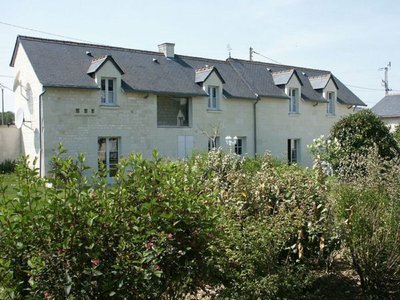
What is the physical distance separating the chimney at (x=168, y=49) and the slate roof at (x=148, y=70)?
1.03ft

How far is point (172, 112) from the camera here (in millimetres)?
24844

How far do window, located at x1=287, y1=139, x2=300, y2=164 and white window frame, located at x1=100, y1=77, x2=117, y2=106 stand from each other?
1299 centimetres

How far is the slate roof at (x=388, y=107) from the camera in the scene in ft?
135

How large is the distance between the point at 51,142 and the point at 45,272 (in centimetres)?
1811

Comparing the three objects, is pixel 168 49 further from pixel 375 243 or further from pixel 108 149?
pixel 375 243

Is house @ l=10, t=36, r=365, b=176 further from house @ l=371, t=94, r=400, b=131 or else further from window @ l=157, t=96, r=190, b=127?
house @ l=371, t=94, r=400, b=131

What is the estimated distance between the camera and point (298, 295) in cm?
462

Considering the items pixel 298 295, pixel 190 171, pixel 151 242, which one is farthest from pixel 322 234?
pixel 151 242

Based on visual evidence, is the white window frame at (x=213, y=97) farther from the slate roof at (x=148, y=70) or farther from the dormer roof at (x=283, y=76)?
the dormer roof at (x=283, y=76)

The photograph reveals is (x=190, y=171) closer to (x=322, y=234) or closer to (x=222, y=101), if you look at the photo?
(x=322, y=234)

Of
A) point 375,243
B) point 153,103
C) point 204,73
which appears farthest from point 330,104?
point 375,243

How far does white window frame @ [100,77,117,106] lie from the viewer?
22.0 meters

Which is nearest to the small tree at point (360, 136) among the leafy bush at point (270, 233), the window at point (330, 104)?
the leafy bush at point (270, 233)

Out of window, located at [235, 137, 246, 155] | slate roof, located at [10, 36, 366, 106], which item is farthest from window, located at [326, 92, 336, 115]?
window, located at [235, 137, 246, 155]
